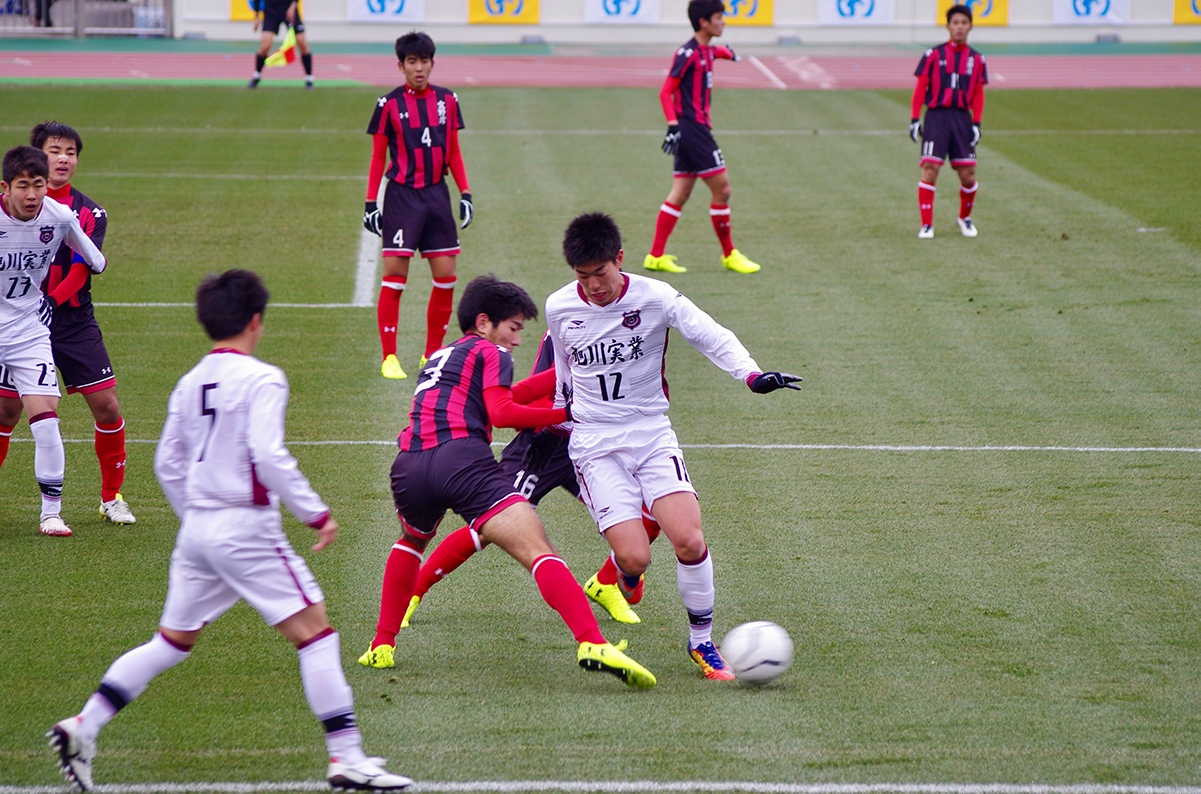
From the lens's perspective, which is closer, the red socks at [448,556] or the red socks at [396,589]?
the red socks at [396,589]

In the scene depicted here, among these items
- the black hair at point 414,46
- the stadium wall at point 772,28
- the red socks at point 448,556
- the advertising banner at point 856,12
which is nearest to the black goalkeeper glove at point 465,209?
the black hair at point 414,46

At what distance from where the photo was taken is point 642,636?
18.2 feet

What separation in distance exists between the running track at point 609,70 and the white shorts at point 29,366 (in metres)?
20.7

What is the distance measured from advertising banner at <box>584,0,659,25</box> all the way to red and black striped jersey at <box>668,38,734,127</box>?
77.1 ft

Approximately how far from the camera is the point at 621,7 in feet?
113

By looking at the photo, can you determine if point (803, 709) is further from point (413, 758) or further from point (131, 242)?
point (131, 242)

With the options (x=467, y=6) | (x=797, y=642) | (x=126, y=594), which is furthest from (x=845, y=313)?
(x=467, y=6)

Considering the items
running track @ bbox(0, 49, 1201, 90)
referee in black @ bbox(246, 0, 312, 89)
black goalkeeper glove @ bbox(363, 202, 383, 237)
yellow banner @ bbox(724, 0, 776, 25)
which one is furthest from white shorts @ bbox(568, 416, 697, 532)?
yellow banner @ bbox(724, 0, 776, 25)

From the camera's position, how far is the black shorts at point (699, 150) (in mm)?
11883

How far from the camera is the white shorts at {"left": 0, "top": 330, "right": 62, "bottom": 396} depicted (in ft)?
20.7

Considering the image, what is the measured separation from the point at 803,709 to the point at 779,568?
154 centimetres

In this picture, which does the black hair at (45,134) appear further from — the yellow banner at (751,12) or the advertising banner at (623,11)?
the advertising banner at (623,11)

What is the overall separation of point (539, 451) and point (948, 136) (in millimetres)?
8891

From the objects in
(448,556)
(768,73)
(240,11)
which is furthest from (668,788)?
(240,11)
